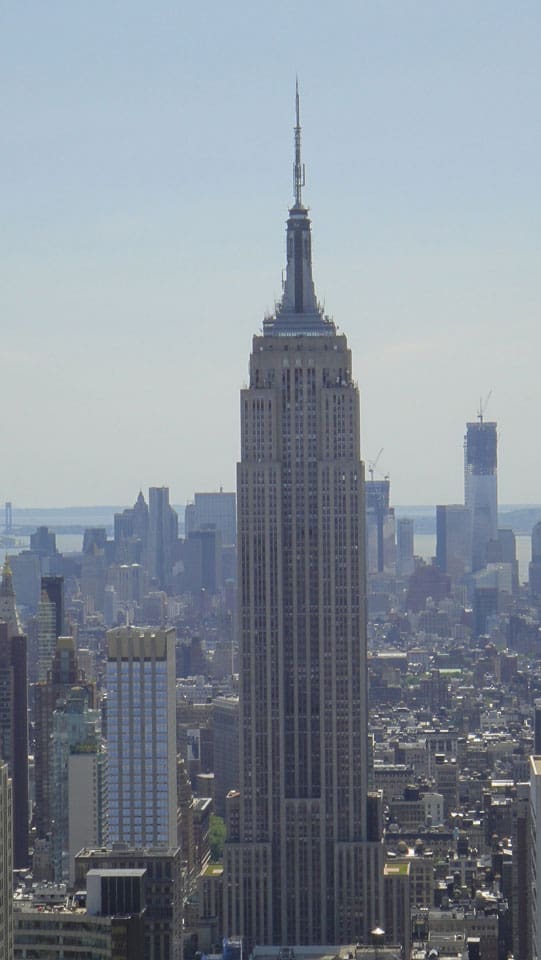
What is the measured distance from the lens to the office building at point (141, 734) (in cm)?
6581

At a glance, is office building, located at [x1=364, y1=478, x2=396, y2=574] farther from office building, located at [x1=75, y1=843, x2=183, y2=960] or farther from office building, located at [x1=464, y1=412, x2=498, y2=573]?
office building, located at [x1=75, y1=843, x2=183, y2=960]

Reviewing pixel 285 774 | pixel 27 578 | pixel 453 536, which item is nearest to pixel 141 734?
pixel 285 774

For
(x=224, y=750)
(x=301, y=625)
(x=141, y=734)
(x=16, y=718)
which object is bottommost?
(x=224, y=750)

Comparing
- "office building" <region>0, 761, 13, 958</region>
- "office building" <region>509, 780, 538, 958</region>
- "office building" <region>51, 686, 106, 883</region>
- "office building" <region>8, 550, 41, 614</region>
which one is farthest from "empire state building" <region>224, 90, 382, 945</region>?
"office building" <region>8, 550, 41, 614</region>

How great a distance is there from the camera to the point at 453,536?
17725 cm

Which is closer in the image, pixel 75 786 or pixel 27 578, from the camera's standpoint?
pixel 75 786

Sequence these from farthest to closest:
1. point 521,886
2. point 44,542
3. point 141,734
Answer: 1. point 44,542
2. point 141,734
3. point 521,886

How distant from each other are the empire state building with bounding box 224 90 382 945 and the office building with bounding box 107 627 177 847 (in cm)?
322

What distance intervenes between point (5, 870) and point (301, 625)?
31877 millimetres

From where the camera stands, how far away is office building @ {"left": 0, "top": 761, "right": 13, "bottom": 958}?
31172mm

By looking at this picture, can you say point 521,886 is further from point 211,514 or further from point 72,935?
point 211,514

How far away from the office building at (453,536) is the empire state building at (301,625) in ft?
360

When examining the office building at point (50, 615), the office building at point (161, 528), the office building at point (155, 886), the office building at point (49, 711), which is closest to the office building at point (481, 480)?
the office building at point (161, 528)

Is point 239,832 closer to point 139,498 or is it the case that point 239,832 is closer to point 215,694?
point 215,694
